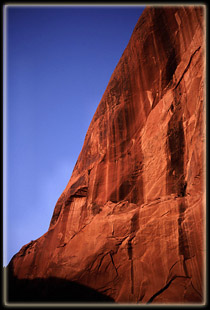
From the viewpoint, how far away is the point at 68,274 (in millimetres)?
15203

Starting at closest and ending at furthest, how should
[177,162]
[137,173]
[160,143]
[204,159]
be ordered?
[204,159]
[177,162]
[160,143]
[137,173]

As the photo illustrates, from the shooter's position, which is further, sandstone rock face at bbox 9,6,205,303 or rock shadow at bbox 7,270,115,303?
rock shadow at bbox 7,270,115,303

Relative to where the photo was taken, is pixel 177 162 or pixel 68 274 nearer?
pixel 177 162

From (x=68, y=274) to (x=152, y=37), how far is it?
17533mm

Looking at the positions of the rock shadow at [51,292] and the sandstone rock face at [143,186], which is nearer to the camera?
the sandstone rock face at [143,186]

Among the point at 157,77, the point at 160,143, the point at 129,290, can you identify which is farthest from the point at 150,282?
the point at 157,77

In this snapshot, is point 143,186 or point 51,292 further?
point 143,186

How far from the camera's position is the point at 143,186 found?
50.6ft

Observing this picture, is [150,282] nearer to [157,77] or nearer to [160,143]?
[160,143]

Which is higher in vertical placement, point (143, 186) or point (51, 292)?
point (143, 186)

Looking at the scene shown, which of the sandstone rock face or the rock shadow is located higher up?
the sandstone rock face

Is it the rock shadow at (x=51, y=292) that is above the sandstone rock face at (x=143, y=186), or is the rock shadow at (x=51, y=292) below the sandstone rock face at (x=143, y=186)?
below

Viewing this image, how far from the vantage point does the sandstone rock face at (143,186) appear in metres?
12.1

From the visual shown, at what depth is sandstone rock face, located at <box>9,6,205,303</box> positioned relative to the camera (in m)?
12.1
